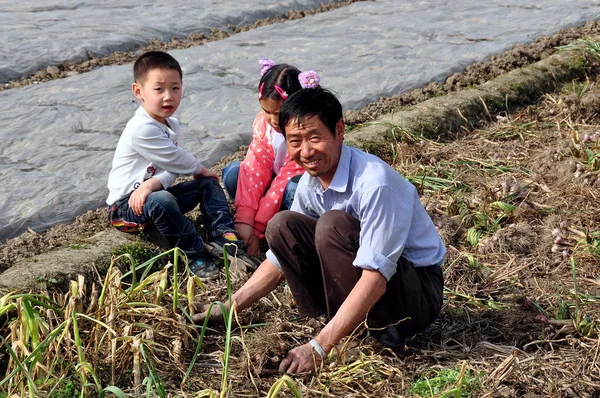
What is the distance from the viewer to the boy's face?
348 cm

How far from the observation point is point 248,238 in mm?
3611

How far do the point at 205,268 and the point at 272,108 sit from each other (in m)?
0.70

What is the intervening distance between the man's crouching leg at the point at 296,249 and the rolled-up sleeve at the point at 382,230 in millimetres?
269

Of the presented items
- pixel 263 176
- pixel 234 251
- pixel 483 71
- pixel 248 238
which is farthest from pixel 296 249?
pixel 483 71

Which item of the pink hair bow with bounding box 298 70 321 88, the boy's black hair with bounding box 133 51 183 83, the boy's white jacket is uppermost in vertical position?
the boy's black hair with bounding box 133 51 183 83

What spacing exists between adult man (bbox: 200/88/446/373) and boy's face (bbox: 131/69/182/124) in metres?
0.88

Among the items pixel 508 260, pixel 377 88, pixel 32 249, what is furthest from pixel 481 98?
pixel 32 249

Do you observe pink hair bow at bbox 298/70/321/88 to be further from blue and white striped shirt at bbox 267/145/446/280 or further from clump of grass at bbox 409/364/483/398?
clump of grass at bbox 409/364/483/398

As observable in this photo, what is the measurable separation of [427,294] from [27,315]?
1.24m

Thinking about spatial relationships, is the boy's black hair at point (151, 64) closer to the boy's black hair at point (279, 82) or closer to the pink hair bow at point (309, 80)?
the boy's black hair at point (279, 82)

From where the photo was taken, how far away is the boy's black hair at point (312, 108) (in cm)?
266

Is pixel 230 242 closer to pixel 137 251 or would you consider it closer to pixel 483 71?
pixel 137 251

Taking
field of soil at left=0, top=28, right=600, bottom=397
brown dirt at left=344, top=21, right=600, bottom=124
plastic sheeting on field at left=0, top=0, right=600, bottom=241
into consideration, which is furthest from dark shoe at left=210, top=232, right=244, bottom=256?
brown dirt at left=344, top=21, right=600, bottom=124

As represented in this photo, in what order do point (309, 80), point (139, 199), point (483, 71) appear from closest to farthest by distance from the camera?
1. point (309, 80)
2. point (139, 199)
3. point (483, 71)
